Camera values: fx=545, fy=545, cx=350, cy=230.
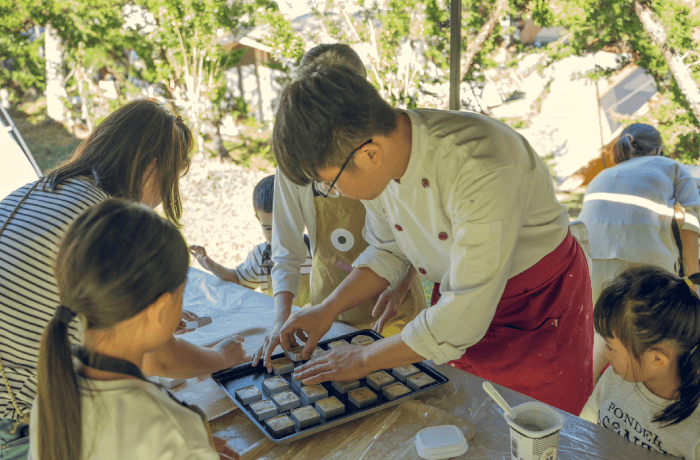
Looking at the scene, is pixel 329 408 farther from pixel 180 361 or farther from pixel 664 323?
pixel 664 323

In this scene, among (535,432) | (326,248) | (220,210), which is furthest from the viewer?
(220,210)

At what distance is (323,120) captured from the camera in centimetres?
118

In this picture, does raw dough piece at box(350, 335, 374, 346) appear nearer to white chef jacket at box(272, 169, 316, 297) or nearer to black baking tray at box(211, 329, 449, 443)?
black baking tray at box(211, 329, 449, 443)

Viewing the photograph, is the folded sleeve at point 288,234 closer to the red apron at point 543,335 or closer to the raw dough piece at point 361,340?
the raw dough piece at point 361,340

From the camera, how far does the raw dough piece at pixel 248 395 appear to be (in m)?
1.37

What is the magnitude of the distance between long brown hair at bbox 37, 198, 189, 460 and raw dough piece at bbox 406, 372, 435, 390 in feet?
2.40

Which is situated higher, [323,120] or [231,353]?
[323,120]

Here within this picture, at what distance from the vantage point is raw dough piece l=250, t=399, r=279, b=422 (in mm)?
1301

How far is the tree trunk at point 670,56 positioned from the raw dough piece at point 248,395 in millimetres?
5242

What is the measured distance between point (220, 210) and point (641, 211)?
16.6 feet

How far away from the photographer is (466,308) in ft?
4.12

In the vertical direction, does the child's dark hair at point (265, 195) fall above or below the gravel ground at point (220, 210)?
above

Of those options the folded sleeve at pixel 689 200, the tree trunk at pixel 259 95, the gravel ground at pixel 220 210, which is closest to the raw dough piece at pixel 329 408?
the folded sleeve at pixel 689 200

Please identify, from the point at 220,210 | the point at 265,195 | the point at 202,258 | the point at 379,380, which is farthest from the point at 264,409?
the point at 220,210
